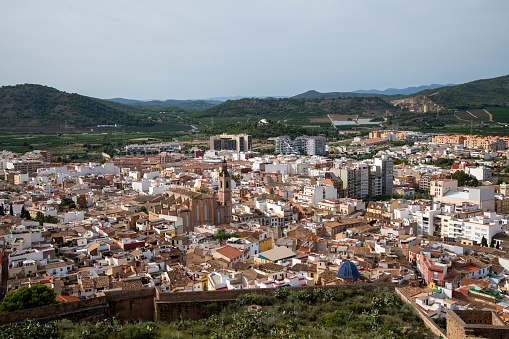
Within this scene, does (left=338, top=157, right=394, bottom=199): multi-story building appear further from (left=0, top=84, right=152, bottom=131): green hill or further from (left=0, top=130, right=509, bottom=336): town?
(left=0, top=84, right=152, bottom=131): green hill

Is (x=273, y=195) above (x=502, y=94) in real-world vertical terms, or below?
below

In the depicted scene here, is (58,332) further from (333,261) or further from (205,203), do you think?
(205,203)

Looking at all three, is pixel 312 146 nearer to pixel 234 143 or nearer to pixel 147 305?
pixel 234 143

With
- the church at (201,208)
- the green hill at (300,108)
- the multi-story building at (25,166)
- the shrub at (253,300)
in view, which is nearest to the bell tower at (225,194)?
the church at (201,208)

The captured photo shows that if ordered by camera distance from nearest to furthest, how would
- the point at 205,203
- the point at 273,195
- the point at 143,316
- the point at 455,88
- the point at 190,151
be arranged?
1. the point at 143,316
2. the point at 205,203
3. the point at 273,195
4. the point at 190,151
5. the point at 455,88

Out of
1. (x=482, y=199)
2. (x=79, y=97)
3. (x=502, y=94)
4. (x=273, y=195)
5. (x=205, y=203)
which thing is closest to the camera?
(x=205, y=203)

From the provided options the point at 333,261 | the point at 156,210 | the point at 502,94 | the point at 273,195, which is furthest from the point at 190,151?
the point at 502,94
